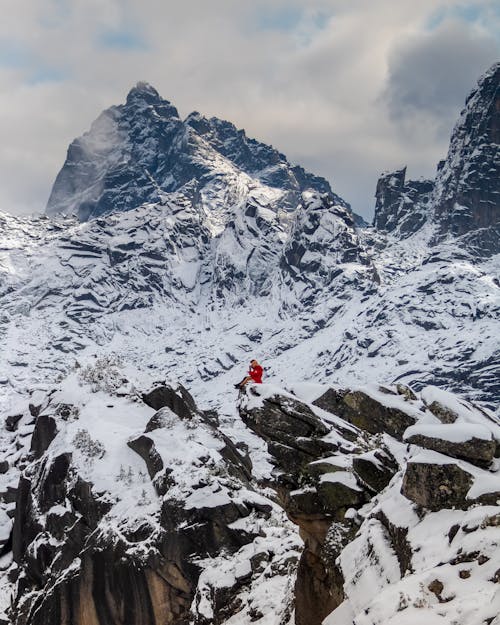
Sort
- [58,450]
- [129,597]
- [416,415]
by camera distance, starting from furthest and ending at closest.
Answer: [58,450] < [129,597] < [416,415]

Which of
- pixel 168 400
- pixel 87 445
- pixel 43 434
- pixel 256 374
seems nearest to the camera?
pixel 256 374

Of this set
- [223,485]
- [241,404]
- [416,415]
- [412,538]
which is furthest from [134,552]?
[412,538]

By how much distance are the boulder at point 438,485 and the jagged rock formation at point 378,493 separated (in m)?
0.02

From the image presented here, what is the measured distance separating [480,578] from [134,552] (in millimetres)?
21183

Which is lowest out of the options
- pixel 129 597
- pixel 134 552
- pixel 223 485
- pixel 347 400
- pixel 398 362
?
pixel 129 597

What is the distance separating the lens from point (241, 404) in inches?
1054

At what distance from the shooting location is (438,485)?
1603 cm

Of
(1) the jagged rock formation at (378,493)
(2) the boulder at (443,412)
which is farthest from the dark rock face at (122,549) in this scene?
(2) the boulder at (443,412)

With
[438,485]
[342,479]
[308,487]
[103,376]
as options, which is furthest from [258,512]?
[103,376]

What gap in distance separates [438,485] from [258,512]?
16.1 m

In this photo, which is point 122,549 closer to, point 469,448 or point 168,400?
point 168,400

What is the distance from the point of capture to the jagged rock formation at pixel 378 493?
12727 mm

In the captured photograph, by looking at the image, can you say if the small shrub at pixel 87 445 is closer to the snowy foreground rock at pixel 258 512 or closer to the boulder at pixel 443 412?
the snowy foreground rock at pixel 258 512

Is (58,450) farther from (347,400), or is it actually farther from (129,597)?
(347,400)
